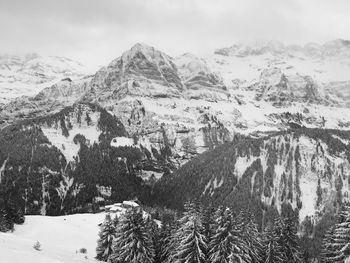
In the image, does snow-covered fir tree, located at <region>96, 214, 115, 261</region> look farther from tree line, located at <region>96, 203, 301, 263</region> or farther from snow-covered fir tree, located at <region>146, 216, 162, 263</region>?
snow-covered fir tree, located at <region>146, 216, 162, 263</region>

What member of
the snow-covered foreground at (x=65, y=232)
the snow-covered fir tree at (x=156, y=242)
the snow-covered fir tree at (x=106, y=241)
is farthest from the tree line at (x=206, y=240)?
the snow-covered foreground at (x=65, y=232)

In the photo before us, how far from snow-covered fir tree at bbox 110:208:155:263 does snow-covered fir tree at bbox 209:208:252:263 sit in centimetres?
1076

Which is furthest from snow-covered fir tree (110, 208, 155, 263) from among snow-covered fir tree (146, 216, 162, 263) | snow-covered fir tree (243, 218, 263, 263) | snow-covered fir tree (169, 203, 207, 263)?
snow-covered fir tree (146, 216, 162, 263)

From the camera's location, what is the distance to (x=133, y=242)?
77.2 meters

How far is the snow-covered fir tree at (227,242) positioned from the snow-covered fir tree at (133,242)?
35.3 feet

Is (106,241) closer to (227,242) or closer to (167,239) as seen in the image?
(167,239)

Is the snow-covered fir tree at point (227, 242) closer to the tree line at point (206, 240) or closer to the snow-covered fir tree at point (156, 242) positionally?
the tree line at point (206, 240)

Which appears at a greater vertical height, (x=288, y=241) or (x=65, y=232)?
(x=288, y=241)

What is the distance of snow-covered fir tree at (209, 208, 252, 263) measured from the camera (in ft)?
232

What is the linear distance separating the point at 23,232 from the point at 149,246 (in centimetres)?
5787

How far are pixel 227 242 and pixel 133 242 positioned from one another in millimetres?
14350

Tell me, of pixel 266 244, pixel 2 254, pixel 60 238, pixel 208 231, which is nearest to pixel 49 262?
pixel 2 254

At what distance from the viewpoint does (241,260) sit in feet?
229

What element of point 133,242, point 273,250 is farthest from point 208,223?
point 273,250
